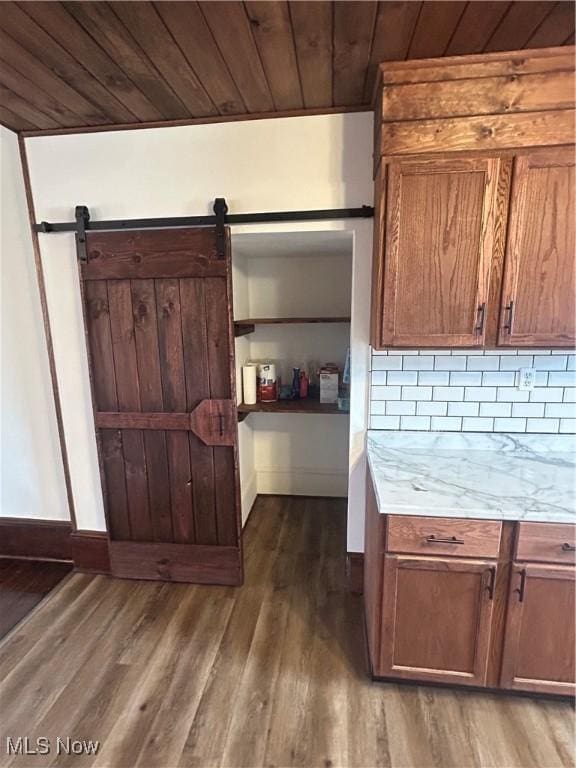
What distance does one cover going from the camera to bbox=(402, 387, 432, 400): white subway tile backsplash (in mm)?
1990

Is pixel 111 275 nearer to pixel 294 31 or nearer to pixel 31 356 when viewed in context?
pixel 31 356

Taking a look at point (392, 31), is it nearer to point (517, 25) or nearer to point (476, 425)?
point (517, 25)

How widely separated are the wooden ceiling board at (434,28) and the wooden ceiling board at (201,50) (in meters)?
0.70

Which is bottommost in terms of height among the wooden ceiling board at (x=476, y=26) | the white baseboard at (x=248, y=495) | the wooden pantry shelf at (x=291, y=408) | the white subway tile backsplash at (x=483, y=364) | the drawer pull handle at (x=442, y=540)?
the white baseboard at (x=248, y=495)

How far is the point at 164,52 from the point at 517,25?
123cm

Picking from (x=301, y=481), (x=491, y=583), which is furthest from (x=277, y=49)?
(x=301, y=481)

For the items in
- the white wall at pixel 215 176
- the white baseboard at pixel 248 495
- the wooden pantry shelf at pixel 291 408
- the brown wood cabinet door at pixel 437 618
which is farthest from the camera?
the white baseboard at pixel 248 495

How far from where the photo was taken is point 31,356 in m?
2.36

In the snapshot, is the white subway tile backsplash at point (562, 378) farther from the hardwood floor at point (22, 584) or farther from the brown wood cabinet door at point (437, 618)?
the hardwood floor at point (22, 584)

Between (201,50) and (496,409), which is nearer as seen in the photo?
(201,50)

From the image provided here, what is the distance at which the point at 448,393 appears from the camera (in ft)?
6.50

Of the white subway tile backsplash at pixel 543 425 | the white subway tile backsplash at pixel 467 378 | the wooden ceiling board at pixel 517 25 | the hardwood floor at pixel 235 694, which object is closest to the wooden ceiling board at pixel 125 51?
the wooden ceiling board at pixel 517 25

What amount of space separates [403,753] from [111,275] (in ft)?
7.93

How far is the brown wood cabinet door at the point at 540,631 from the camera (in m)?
1.46
